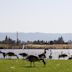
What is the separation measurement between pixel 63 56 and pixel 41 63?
18067 millimetres

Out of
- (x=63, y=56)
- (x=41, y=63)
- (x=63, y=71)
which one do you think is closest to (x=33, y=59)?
(x=41, y=63)

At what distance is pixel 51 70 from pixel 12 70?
3327 mm

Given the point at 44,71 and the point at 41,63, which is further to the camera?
the point at 41,63

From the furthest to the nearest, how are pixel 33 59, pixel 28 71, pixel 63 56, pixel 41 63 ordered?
1. pixel 63 56
2. pixel 41 63
3. pixel 33 59
4. pixel 28 71

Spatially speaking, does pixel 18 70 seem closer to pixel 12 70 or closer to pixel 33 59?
pixel 12 70

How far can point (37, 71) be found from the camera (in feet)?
93.7

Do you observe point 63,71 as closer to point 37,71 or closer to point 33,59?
point 37,71

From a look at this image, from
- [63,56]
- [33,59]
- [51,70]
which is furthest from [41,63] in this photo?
[63,56]

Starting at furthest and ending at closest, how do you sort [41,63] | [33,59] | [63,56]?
[63,56], [41,63], [33,59]

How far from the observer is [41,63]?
35500 millimetres

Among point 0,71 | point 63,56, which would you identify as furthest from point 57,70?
point 63,56

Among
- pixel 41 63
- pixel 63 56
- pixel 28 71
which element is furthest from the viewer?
pixel 63 56

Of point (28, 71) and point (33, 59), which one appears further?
point (33, 59)

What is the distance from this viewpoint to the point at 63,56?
53.2m
